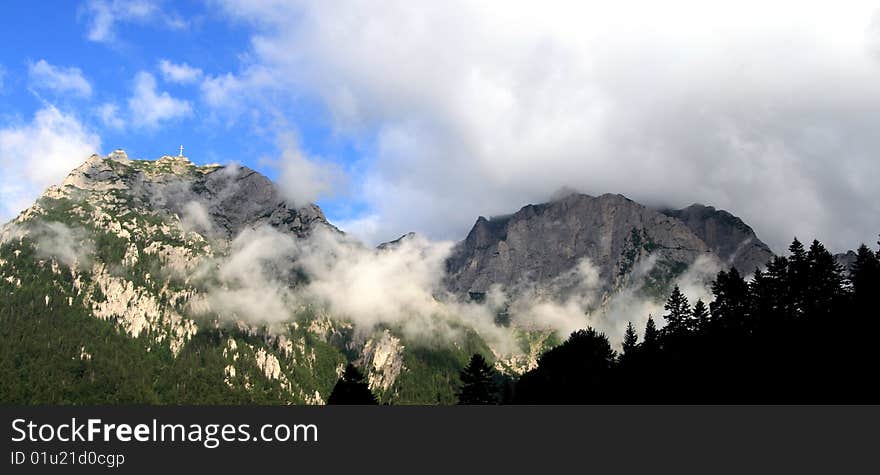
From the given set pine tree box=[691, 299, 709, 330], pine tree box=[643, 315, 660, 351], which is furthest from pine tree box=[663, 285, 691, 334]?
pine tree box=[643, 315, 660, 351]

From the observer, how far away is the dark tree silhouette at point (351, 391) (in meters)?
70.7

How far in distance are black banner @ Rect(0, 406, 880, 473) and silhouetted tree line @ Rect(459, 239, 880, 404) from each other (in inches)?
393

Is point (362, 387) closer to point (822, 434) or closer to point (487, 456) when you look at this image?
point (487, 456)

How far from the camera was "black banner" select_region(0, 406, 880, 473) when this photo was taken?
3450 cm

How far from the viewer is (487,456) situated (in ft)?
128

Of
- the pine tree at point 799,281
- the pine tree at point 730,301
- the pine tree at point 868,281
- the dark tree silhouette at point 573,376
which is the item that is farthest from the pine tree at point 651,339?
the pine tree at point 868,281

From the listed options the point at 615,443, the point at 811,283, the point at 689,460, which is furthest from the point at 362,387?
the point at 811,283

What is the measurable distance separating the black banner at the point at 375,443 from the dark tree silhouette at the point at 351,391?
27.7 metres

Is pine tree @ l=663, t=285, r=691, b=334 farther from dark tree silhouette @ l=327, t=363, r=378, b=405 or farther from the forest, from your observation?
dark tree silhouette @ l=327, t=363, r=378, b=405

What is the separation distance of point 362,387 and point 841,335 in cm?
5195

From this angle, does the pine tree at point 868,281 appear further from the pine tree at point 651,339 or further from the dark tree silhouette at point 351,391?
the dark tree silhouette at point 351,391

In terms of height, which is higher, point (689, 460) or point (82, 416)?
point (82, 416)

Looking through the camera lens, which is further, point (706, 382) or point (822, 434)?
point (706, 382)

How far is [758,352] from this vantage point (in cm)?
6153
